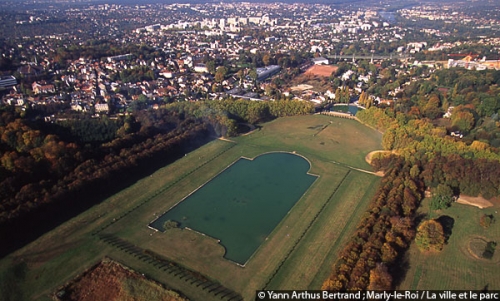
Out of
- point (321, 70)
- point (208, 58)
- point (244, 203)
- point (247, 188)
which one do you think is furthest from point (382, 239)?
point (208, 58)

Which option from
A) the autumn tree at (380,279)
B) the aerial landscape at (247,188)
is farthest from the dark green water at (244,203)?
the autumn tree at (380,279)

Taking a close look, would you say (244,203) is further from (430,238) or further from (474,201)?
(474,201)

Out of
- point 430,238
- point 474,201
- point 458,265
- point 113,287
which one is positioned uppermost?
point 430,238

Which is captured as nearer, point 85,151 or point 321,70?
point 85,151

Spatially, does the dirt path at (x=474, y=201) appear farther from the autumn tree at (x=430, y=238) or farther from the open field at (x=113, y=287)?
the open field at (x=113, y=287)

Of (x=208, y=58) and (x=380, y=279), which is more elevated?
(x=208, y=58)

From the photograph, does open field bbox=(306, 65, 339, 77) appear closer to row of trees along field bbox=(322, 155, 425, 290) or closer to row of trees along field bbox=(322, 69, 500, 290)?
row of trees along field bbox=(322, 69, 500, 290)

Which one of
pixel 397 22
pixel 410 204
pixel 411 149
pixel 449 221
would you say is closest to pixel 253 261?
pixel 410 204

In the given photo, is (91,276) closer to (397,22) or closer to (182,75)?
(182,75)
